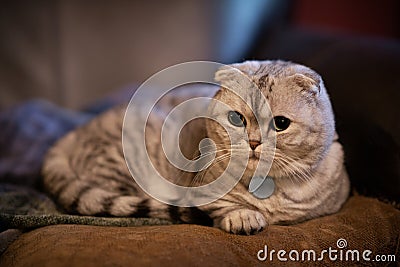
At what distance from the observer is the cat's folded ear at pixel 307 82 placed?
1.13 m

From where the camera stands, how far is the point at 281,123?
3.69ft

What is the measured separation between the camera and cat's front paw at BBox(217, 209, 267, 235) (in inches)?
44.1

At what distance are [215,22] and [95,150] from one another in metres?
1.14

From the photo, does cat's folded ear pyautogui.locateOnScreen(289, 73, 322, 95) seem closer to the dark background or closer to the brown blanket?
the brown blanket

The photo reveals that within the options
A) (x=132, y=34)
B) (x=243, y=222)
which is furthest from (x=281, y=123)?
(x=132, y=34)

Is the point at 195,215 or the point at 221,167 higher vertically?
the point at 221,167

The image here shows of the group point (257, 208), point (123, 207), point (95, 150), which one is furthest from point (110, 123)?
point (257, 208)

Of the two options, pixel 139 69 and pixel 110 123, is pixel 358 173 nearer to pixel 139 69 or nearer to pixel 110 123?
pixel 110 123

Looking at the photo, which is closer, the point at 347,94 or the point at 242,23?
the point at 347,94

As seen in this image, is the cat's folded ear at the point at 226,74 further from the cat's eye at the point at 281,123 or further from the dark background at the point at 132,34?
the dark background at the point at 132,34

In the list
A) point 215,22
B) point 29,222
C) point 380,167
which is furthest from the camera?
point 215,22

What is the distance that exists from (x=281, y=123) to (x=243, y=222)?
25cm

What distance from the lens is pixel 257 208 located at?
121cm

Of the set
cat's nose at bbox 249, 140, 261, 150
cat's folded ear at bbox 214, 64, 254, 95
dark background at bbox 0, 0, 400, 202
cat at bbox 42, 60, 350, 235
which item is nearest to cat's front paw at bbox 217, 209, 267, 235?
Result: cat at bbox 42, 60, 350, 235
